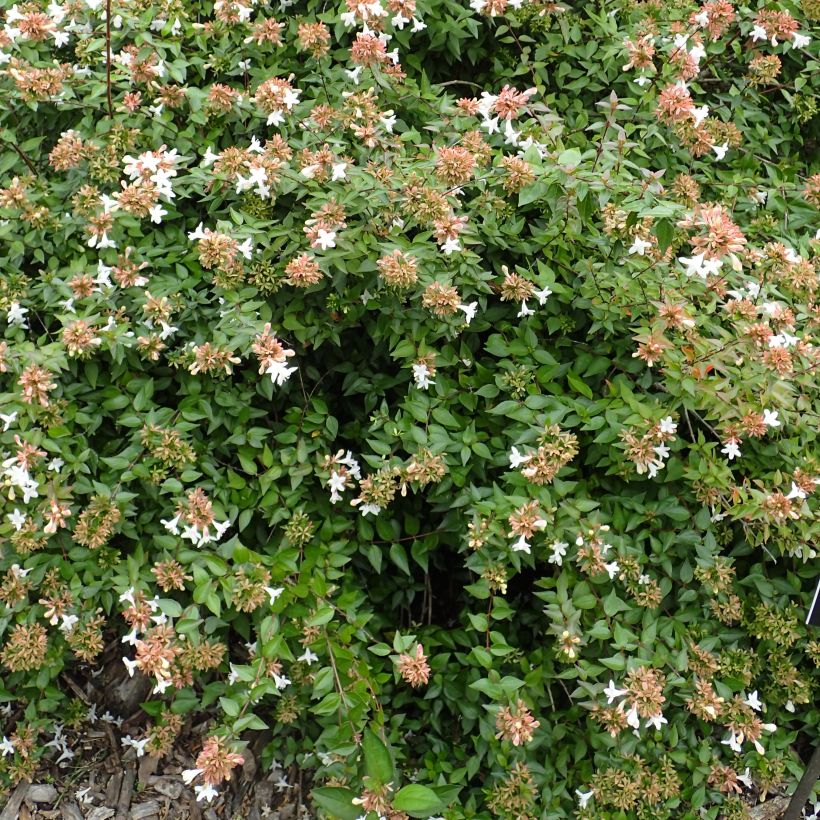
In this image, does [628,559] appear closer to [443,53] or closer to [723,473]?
[723,473]

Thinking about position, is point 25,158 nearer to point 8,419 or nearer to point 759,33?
point 8,419

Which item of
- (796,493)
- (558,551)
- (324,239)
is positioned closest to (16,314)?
(324,239)

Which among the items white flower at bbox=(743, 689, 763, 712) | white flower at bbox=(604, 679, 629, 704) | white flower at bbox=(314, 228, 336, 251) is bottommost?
white flower at bbox=(743, 689, 763, 712)

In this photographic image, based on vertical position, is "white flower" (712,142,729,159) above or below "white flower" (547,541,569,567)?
above

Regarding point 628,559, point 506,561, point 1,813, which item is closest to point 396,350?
point 506,561

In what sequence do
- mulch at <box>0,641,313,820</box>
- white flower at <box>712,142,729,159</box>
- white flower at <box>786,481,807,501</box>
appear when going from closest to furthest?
1. white flower at <box>786,481,807,501</box>
2. mulch at <box>0,641,313,820</box>
3. white flower at <box>712,142,729,159</box>

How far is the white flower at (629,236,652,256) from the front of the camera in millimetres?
2445

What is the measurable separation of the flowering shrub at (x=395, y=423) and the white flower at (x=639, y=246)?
4 cm

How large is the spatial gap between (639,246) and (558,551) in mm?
920

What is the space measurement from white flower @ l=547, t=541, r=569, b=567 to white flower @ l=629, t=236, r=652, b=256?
34.9 inches

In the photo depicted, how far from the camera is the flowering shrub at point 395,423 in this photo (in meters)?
2.30

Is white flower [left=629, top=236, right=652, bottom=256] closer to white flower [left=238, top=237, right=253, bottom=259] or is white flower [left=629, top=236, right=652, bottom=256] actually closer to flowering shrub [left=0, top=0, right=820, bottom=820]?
flowering shrub [left=0, top=0, right=820, bottom=820]

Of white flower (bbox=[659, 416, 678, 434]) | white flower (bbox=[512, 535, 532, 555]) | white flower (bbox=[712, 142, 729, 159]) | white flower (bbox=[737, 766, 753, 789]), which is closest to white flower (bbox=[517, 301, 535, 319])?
white flower (bbox=[659, 416, 678, 434])

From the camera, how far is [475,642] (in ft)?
8.52
